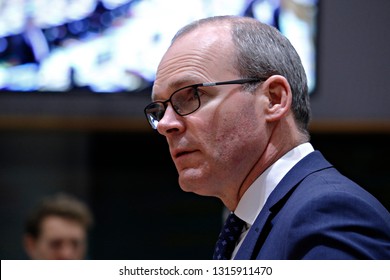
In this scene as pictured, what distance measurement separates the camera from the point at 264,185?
1541 mm

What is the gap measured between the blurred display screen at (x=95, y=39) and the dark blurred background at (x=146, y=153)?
15.2 inches

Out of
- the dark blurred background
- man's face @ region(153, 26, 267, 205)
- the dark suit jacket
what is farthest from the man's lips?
the dark blurred background

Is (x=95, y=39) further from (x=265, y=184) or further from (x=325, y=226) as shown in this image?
(x=325, y=226)

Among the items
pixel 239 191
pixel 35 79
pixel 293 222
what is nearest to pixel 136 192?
pixel 35 79

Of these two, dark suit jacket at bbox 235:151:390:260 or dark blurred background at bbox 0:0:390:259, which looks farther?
dark blurred background at bbox 0:0:390:259

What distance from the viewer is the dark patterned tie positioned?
1.59m

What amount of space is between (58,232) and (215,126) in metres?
1.76

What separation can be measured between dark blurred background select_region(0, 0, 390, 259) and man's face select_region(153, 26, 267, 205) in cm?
284

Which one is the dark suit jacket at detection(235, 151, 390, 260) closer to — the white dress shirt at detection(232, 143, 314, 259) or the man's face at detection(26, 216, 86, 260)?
the white dress shirt at detection(232, 143, 314, 259)

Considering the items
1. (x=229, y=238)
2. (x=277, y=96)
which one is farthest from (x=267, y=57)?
(x=229, y=238)

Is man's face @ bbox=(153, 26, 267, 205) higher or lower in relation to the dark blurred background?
higher

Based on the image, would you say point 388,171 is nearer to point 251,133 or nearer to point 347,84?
point 347,84

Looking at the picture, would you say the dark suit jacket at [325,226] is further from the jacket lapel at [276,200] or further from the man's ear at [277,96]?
the man's ear at [277,96]

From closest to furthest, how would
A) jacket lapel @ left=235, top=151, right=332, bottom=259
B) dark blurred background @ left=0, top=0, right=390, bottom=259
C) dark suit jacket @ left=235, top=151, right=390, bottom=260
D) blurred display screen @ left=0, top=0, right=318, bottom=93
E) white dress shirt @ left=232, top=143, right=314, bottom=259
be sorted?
dark suit jacket @ left=235, top=151, right=390, bottom=260 → jacket lapel @ left=235, top=151, right=332, bottom=259 → white dress shirt @ left=232, top=143, right=314, bottom=259 → blurred display screen @ left=0, top=0, right=318, bottom=93 → dark blurred background @ left=0, top=0, right=390, bottom=259
